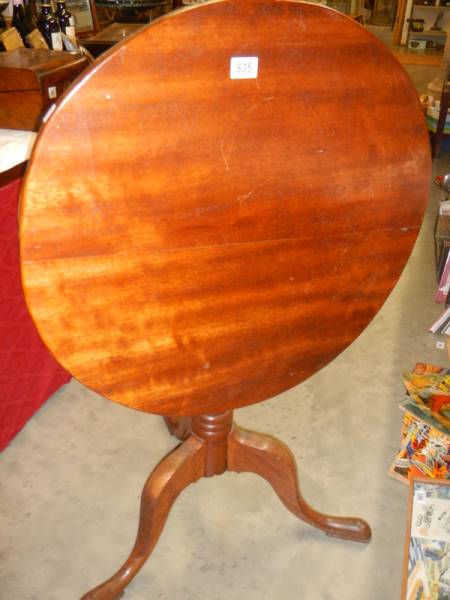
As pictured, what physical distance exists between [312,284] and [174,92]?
1.35 ft

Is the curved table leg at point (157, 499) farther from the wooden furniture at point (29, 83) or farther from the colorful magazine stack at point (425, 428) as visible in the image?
the wooden furniture at point (29, 83)

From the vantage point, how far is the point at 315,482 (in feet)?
5.52

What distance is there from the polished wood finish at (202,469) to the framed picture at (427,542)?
0.83ft

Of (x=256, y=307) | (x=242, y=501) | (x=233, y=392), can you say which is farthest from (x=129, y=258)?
(x=242, y=501)

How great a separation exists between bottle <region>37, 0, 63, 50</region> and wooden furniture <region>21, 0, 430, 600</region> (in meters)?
1.80

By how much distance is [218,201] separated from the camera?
33.9 inches

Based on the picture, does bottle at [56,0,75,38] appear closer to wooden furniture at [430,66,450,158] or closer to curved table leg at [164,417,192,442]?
curved table leg at [164,417,192,442]

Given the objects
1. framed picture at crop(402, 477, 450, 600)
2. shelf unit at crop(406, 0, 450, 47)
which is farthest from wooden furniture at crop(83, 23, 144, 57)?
shelf unit at crop(406, 0, 450, 47)

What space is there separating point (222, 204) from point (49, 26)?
191 centimetres

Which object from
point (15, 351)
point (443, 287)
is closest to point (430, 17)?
point (443, 287)

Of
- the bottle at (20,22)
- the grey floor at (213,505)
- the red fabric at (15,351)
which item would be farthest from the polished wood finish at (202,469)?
the bottle at (20,22)

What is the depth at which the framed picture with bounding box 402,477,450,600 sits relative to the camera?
129cm

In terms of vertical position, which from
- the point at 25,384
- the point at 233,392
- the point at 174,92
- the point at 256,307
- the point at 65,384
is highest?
the point at 174,92

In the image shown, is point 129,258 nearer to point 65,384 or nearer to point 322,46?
point 322,46
